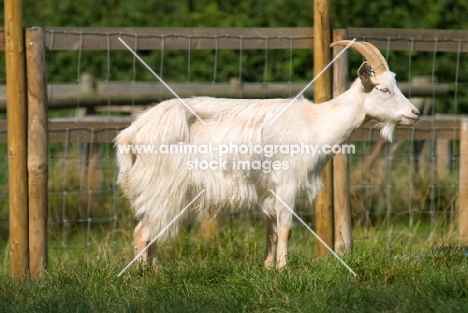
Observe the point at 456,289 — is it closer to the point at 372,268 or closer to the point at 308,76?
the point at 372,268

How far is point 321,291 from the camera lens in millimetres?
5348

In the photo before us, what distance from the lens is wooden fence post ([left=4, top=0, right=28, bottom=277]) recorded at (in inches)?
263

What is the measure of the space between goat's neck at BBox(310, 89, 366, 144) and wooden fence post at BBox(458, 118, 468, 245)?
2256 mm

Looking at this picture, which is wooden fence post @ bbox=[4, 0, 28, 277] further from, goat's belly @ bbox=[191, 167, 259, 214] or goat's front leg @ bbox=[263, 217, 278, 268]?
goat's front leg @ bbox=[263, 217, 278, 268]

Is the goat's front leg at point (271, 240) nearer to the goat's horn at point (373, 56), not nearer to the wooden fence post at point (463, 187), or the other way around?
the goat's horn at point (373, 56)

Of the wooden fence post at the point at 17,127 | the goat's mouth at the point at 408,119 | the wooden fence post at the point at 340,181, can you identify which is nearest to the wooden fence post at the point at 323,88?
the wooden fence post at the point at 340,181

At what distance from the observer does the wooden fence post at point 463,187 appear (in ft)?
27.1

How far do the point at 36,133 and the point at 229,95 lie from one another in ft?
10.8

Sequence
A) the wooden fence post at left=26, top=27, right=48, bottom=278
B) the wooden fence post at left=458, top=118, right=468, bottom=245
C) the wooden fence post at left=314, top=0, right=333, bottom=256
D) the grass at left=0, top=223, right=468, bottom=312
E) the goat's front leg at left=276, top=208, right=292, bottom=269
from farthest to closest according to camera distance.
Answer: the wooden fence post at left=458, top=118, right=468, bottom=245 → the wooden fence post at left=314, top=0, right=333, bottom=256 → the wooden fence post at left=26, top=27, right=48, bottom=278 → the goat's front leg at left=276, top=208, right=292, bottom=269 → the grass at left=0, top=223, right=468, bottom=312

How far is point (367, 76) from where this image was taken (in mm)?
6406

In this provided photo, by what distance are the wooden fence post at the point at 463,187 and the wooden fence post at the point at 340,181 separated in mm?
1411

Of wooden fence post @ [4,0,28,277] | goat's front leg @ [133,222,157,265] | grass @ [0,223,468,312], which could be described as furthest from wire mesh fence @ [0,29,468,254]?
grass @ [0,223,468,312]

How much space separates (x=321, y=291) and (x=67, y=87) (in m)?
4.94

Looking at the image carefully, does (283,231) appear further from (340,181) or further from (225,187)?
(340,181)
